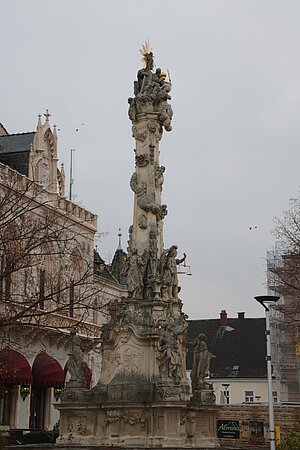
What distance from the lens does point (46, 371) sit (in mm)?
35344

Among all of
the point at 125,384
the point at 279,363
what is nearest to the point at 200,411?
the point at 125,384

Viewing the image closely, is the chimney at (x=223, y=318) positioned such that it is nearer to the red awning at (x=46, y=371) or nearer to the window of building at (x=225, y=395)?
→ the window of building at (x=225, y=395)

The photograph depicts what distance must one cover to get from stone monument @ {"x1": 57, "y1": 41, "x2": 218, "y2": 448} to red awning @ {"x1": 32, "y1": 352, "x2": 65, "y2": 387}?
13.3 metres

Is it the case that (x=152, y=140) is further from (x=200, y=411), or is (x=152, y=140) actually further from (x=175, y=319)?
(x=200, y=411)

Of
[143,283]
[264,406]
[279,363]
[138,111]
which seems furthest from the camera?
[279,363]

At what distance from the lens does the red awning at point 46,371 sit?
35250 mm

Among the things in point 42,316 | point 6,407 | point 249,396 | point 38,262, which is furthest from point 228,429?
point 249,396

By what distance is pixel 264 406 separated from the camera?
37375 mm

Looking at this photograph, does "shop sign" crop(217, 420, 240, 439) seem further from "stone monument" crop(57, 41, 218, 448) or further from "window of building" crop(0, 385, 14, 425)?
"stone monument" crop(57, 41, 218, 448)

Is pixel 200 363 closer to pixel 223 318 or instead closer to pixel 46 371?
pixel 46 371

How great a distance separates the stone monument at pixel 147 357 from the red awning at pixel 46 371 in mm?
13338

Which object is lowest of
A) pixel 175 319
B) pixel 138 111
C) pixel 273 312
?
pixel 175 319

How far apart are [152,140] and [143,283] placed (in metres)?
4.78

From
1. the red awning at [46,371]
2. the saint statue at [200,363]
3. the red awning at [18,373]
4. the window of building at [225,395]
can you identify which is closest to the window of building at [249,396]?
the window of building at [225,395]
